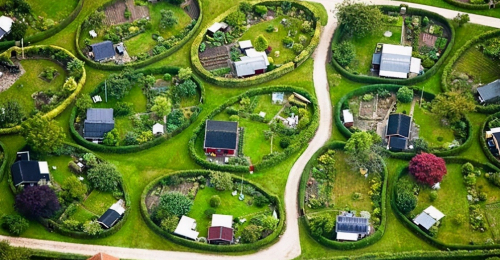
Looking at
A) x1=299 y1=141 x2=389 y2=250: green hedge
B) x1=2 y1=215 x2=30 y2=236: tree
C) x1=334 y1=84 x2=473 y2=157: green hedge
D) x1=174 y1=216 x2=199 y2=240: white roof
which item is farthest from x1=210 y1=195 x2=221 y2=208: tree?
x1=2 y1=215 x2=30 y2=236: tree

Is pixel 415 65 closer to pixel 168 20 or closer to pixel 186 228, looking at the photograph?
pixel 168 20

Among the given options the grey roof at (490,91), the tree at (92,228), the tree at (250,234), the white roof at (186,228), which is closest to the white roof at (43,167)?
the tree at (92,228)

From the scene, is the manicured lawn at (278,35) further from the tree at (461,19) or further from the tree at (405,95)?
the tree at (461,19)

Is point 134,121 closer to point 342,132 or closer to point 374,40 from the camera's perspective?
point 342,132

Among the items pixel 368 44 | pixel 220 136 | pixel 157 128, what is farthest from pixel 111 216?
pixel 368 44

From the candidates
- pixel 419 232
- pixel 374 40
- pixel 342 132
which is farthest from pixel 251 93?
pixel 419 232

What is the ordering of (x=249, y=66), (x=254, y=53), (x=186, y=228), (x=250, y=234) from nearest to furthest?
(x=250, y=234), (x=186, y=228), (x=249, y=66), (x=254, y=53)
